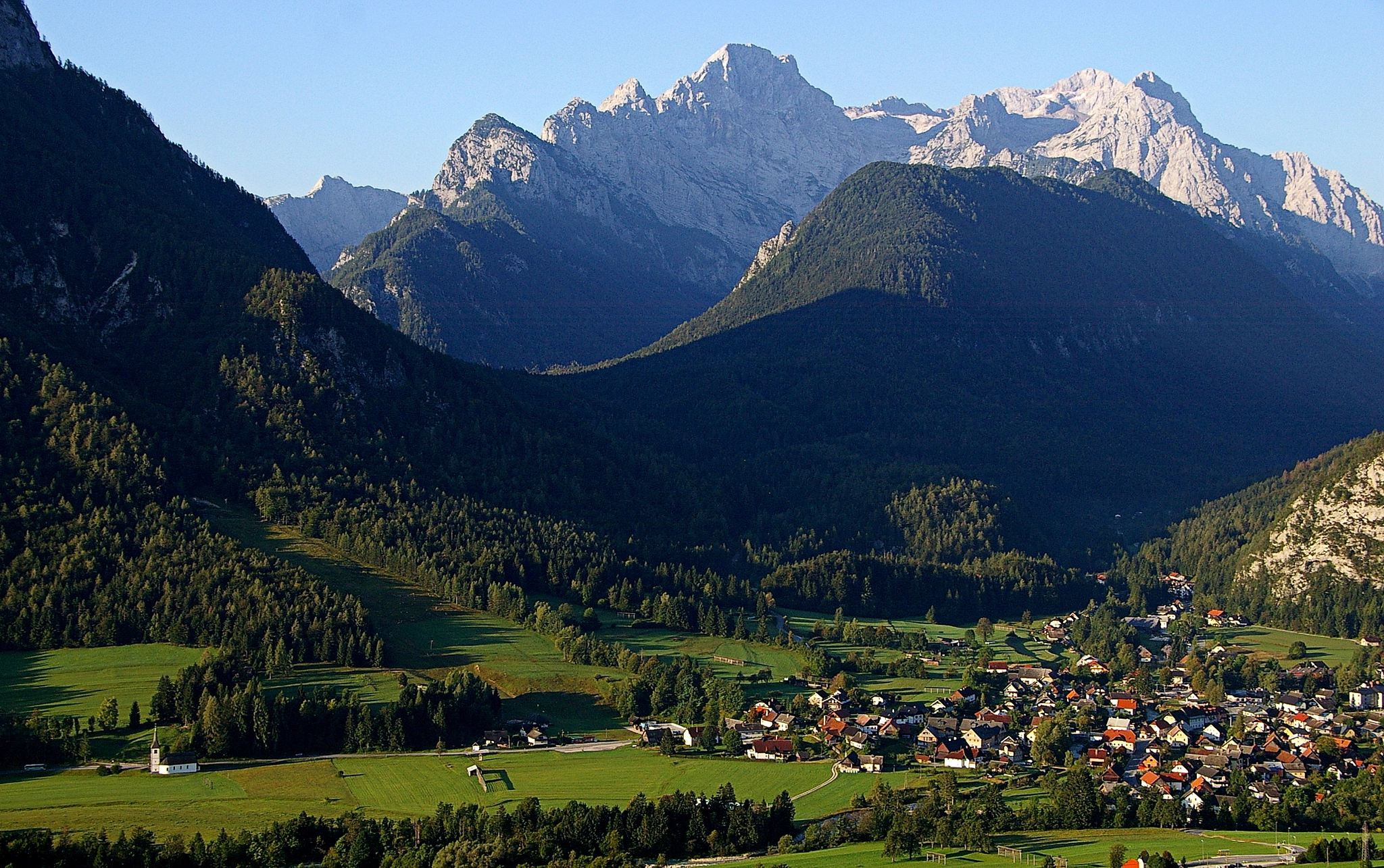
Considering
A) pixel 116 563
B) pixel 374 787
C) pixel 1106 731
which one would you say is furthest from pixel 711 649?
pixel 116 563

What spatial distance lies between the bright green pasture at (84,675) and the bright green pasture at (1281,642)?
334 feet

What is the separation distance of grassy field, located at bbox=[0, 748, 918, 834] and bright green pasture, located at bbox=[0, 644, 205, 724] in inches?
586

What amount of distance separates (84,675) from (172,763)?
A: 22.5 meters

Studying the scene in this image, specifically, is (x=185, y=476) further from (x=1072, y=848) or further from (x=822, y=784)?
(x=1072, y=848)

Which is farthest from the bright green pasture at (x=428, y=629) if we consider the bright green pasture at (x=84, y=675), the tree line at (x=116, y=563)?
the bright green pasture at (x=84, y=675)

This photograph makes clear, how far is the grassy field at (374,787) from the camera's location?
102 m

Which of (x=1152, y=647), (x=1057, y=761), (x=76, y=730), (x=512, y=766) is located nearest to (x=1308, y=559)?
(x=1152, y=647)

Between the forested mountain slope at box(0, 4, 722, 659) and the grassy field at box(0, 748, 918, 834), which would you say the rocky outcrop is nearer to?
the forested mountain slope at box(0, 4, 722, 659)

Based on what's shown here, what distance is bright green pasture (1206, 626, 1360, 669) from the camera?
16350 cm

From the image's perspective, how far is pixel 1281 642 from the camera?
566 ft

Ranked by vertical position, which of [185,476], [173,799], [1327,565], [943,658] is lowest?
[173,799]

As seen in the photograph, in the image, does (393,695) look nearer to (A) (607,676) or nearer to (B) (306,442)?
(A) (607,676)

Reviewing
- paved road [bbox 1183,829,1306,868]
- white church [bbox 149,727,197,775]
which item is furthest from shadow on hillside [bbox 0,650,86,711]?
paved road [bbox 1183,829,1306,868]

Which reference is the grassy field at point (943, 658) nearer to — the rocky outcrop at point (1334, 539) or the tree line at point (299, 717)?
the rocky outcrop at point (1334, 539)
